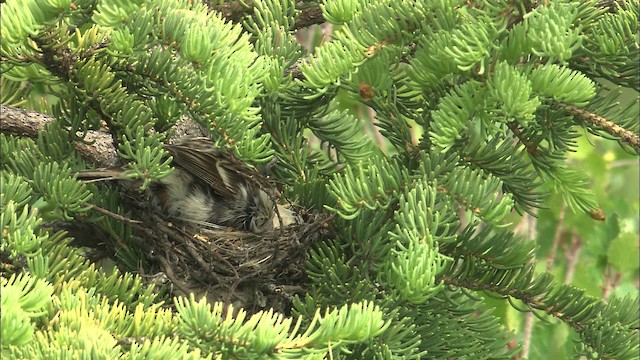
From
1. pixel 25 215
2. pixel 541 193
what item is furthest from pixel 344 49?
pixel 25 215

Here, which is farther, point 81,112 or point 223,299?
A: point 223,299

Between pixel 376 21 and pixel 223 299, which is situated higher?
pixel 376 21

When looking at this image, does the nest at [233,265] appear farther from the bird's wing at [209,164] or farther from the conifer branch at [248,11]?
the conifer branch at [248,11]

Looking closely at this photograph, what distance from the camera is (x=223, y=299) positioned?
2107 millimetres

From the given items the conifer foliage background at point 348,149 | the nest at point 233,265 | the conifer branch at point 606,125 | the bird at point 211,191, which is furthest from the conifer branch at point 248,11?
the conifer branch at point 606,125

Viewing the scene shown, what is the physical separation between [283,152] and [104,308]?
0.57 metres

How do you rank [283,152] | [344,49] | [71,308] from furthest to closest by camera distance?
[283,152] < [344,49] < [71,308]

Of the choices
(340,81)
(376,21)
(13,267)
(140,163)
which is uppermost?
(376,21)

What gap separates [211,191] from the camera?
2.83 m

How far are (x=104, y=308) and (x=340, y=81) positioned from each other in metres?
0.58

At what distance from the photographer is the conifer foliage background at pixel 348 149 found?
1450 millimetres

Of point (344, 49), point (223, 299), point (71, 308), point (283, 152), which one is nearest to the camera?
point (71, 308)

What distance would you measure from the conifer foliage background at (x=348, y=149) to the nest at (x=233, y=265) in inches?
2.0

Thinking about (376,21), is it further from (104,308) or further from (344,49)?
(104,308)
